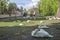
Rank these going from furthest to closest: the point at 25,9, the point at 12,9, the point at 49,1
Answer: the point at 25,9
the point at 12,9
the point at 49,1

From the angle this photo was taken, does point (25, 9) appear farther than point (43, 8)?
Yes

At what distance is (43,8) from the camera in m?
73.8

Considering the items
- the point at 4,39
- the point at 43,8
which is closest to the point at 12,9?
the point at 43,8

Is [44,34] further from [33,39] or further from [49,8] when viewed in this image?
[49,8]

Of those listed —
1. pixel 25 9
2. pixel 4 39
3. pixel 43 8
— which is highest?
pixel 4 39

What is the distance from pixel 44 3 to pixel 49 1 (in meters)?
2.85

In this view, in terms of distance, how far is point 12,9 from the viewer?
113 metres

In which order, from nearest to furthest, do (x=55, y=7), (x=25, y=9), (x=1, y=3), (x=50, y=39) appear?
(x=50, y=39)
(x=55, y=7)
(x=1, y=3)
(x=25, y=9)

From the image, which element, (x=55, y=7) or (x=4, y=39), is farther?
(x=55, y=7)

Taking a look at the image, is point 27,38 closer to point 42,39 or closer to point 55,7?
point 42,39

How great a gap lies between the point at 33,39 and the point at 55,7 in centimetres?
5151

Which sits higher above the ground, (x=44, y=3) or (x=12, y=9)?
(x=44, y=3)

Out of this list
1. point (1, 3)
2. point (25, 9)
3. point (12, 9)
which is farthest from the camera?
point (25, 9)

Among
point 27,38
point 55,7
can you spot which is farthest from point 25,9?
point 27,38
